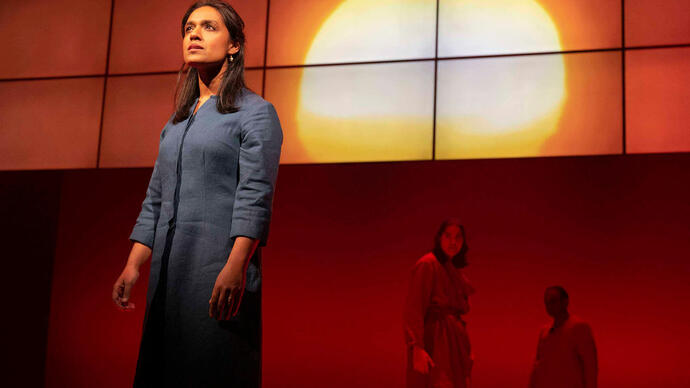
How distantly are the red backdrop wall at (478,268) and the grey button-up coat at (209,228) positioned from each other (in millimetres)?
4656

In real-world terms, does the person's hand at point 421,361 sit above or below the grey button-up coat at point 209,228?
below

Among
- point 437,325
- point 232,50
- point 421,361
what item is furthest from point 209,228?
point 437,325

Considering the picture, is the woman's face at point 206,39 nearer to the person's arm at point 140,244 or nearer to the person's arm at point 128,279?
the person's arm at point 140,244

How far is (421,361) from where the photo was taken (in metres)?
5.59

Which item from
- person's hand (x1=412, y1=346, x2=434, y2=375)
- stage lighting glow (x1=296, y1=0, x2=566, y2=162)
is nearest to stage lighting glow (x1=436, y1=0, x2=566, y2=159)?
stage lighting glow (x1=296, y1=0, x2=566, y2=162)

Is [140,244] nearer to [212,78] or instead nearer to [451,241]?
[212,78]

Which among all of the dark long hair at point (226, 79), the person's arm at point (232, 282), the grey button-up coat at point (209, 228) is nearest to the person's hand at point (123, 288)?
the grey button-up coat at point (209, 228)

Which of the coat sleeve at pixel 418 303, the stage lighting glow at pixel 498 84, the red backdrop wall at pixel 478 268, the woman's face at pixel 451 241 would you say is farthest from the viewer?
the stage lighting glow at pixel 498 84

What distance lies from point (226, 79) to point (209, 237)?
523mm


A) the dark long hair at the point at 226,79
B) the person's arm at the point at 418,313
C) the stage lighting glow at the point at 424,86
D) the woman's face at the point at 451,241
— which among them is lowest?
the person's arm at the point at 418,313

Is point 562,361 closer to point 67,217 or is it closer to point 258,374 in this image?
point 258,374

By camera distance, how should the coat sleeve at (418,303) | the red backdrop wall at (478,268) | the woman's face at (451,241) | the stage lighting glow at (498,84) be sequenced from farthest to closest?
the stage lighting glow at (498,84)
the red backdrop wall at (478,268)
the woman's face at (451,241)
the coat sleeve at (418,303)

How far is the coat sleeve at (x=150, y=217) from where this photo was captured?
267 centimetres

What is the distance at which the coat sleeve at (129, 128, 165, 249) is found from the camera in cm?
267
